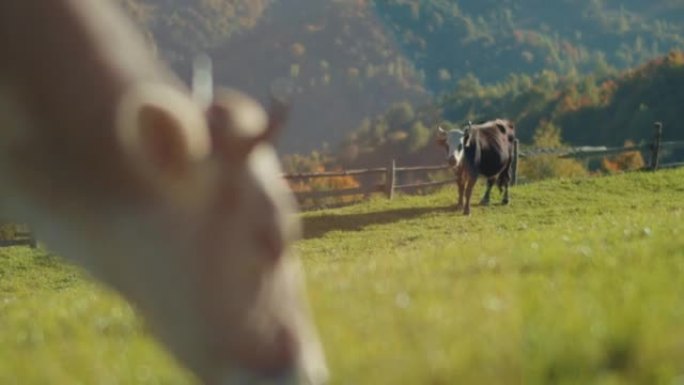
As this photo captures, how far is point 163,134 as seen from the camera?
131 inches

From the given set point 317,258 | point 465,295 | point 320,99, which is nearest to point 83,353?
point 465,295

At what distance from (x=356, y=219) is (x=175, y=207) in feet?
63.1

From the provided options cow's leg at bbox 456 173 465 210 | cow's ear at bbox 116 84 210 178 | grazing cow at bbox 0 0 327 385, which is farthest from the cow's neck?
cow's leg at bbox 456 173 465 210

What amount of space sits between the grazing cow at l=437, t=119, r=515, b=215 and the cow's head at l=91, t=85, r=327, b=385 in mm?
18949

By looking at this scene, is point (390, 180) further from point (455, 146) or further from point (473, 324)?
point (473, 324)

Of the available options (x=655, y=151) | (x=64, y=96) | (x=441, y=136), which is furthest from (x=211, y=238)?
(x=655, y=151)

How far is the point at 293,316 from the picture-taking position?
3.34m

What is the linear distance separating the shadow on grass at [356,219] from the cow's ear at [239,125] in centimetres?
1724

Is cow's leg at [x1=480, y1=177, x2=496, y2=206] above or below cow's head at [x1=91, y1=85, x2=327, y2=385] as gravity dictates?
below

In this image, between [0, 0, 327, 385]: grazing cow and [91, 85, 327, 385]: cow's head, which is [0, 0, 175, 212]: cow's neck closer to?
[0, 0, 327, 385]: grazing cow

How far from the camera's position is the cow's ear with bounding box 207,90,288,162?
3.23 meters

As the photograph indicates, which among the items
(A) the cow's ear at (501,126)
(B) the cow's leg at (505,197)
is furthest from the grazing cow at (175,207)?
(A) the cow's ear at (501,126)

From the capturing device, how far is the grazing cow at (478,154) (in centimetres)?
2222

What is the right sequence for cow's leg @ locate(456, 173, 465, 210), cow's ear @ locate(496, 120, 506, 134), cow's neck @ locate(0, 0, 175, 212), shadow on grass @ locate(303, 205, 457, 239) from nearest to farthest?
cow's neck @ locate(0, 0, 175, 212) < shadow on grass @ locate(303, 205, 457, 239) < cow's leg @ locate(456, 173, 465, 210) < cow's ear @ locate(496, 120, 506, 134)
